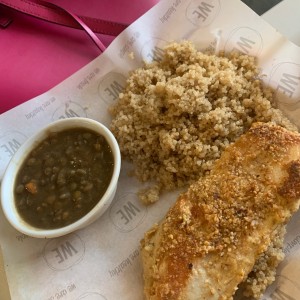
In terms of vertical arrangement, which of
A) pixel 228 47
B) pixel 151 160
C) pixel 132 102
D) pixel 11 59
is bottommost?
pixel 11 59

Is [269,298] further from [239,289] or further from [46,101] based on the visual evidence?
[46,101]

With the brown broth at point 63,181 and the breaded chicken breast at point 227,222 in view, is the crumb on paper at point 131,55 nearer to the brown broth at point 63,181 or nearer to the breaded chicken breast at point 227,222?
the brown broth at point 63,181

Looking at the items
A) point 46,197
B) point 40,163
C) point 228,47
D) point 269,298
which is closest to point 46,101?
point 40,163

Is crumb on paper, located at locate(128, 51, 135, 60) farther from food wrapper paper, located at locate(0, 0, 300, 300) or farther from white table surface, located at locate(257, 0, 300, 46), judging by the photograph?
white table surface, located at locate(257, 0, 300, 46)

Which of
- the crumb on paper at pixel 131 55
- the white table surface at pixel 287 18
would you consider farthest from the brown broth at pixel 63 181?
the white table surface at pixel 287 18

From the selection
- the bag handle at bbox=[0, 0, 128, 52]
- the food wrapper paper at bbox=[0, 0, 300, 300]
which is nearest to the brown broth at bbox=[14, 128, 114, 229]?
the food wrapper paper at bbox=[0, 0, 300, 300]

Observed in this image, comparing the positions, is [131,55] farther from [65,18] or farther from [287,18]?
[287,18]

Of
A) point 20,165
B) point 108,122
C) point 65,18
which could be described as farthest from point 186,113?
point 65,18
